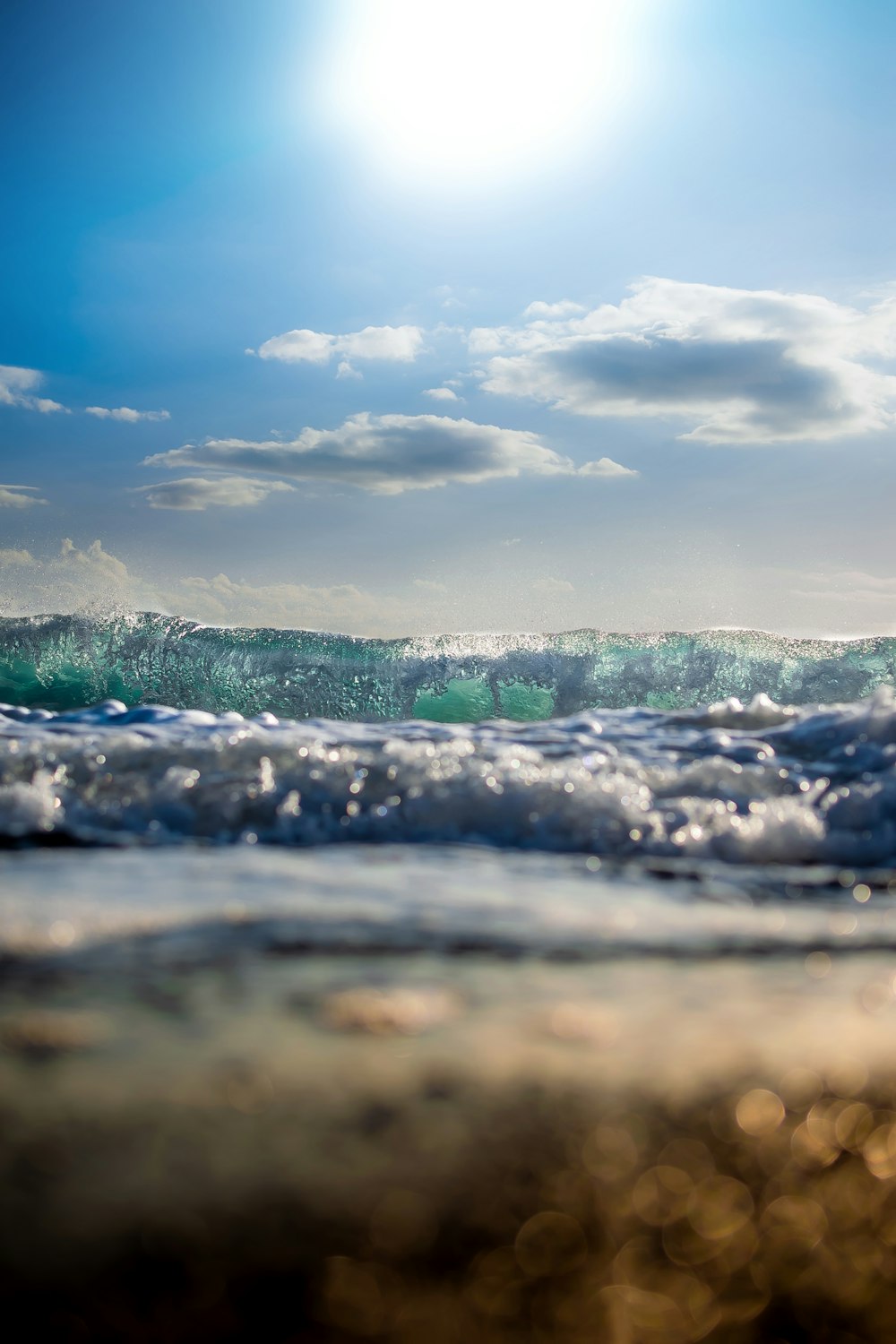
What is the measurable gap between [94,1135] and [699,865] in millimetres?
1409

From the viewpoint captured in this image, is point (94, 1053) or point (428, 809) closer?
point (94, 1053)

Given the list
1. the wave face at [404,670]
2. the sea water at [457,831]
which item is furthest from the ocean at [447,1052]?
the wave face at [404,670]

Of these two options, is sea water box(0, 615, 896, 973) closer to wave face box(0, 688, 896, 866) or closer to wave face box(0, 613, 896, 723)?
wave face box(0, 688, 896, 866)

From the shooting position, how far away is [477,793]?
218 cm

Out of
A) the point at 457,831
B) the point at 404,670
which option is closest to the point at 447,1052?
the point at 457,831

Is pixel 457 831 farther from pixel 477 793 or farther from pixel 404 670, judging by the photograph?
pixel 404 670

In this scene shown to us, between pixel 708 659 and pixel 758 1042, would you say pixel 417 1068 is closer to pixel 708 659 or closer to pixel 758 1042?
pixel 758 1042

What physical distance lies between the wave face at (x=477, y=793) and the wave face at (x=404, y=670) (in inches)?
352

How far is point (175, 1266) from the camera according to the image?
1.80ft

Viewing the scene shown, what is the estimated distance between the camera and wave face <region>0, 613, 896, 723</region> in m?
11.7

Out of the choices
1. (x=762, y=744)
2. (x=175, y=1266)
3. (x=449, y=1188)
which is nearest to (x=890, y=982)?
(x=449, y=1188)

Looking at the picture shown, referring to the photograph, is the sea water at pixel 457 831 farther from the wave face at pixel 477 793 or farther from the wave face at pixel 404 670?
the wave face at pixel 404 670

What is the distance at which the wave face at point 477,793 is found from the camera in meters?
2.04

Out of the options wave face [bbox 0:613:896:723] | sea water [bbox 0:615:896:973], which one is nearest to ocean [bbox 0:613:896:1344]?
sea water [bbox 0:615:896:973]
